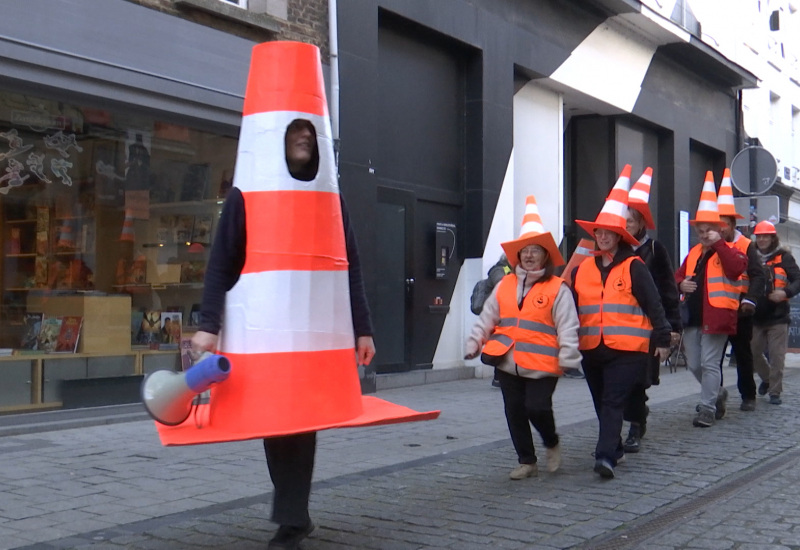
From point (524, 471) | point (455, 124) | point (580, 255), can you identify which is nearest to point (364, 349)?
point (524, 471)

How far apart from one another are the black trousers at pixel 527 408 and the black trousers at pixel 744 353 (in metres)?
3.65

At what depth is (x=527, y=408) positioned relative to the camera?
5.99m

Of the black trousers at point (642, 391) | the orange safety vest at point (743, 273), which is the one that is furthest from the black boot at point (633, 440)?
the orange safety vest at point (743, 273)

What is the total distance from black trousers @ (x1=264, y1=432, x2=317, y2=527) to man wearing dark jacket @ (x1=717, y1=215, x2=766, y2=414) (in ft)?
18.0

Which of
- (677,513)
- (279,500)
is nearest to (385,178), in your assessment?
(677,513)

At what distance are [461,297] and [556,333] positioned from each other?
7.63 meters

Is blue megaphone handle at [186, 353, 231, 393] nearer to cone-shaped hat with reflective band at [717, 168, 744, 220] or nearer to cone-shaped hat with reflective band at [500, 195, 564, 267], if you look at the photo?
cone-shaped hat with reflective band at [500, 195, 564, 267]

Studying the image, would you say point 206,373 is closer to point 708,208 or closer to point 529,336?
point 529,336

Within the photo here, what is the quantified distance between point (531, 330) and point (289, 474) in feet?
7.26

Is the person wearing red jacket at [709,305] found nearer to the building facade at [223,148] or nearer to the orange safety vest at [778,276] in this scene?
the orange safety vest at [778,276]

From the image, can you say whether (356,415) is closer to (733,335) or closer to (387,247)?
(733,335)

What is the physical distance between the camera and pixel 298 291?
4207mm

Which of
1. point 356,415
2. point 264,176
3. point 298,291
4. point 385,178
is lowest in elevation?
point 356,415

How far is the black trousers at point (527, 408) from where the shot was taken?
5953mm
